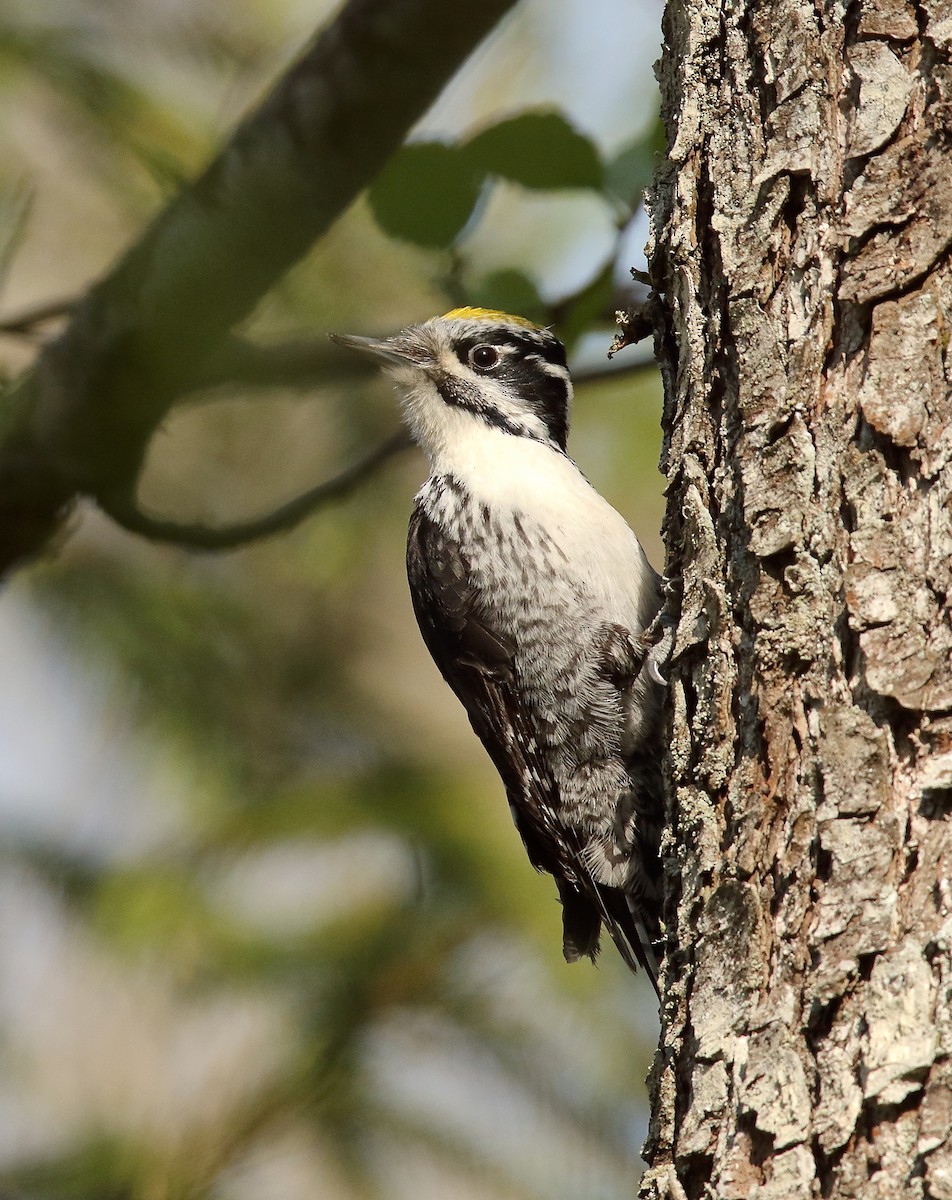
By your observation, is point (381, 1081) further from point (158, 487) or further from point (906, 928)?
point (158, 487)

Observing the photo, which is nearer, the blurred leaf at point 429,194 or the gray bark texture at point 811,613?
the gray bark texture at point 811,613

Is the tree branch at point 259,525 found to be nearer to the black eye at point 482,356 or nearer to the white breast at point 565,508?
the white breast at point 565,508

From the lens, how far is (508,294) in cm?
351

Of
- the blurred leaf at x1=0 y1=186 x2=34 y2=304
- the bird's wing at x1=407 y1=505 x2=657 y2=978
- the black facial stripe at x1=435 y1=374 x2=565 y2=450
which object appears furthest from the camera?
the black facial stripe at x1=435 y1=374 x2=565 y2=450

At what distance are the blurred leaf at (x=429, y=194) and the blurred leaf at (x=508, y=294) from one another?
250 millimetres

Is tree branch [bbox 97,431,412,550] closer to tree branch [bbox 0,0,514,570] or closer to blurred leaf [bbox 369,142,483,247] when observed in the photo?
tree branch [bbox 0,0,514,570]

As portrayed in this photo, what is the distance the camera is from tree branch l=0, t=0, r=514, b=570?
3.46 meters

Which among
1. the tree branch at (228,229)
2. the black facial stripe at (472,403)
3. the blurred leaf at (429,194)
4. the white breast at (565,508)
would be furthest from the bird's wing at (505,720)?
the blurred leaf at (429,194)

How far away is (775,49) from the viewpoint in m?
2.55

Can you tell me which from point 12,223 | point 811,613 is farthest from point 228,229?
point 811,613

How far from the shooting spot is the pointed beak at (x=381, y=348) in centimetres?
404

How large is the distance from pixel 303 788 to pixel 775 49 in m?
3.05

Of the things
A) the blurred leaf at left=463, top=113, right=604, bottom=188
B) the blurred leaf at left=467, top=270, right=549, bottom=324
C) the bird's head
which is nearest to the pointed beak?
the bird's head

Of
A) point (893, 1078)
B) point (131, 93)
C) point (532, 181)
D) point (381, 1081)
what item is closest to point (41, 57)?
point (131, 93)
